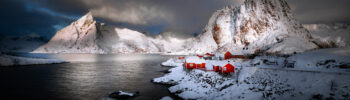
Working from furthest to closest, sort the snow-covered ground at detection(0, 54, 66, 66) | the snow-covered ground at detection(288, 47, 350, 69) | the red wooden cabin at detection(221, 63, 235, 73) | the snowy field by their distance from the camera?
the snow-covered ground at detection(0, 54, 66, 66) → the red wooden cabin at detection(221, 63, 235, 73) → the snow-covered ground at detection(288, 47, 350, 69) → the snowy field

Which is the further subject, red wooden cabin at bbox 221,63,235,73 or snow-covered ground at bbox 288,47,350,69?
red wooden cabin at bbox 221,63,235,73

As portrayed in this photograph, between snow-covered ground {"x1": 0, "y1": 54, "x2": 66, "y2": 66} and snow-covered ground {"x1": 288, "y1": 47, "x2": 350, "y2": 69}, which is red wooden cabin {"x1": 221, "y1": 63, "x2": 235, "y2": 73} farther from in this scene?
snow-covered ground {"x1": 0, "y1": 54, "x2": 66, "y2": 66}

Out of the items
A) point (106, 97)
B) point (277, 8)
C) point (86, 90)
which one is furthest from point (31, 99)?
point (277, 8)

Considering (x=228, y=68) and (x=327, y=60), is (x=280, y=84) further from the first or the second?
(x=327, y=60)

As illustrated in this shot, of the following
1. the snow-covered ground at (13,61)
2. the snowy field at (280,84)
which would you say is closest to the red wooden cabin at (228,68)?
the snowy field at (280,84)

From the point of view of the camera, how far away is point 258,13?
82062 mm

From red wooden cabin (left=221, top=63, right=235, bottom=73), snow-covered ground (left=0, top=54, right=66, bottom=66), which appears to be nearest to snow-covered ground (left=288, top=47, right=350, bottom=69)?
red wooden cabin (left=221, top=63, right=235, bottom=73)

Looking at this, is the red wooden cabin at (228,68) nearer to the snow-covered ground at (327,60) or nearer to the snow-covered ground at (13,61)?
the snow-covered ground at (327,60)

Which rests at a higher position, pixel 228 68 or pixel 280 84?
pixel 228 68

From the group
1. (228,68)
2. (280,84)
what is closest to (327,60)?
(280,84)

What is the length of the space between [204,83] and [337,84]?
13.0 metres

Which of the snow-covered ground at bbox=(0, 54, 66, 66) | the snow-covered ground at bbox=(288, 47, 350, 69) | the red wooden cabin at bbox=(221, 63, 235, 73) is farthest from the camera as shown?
the snow-covered ground at bbox=(0, 54, 66, 66)

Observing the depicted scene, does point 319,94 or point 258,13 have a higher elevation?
point 258,13

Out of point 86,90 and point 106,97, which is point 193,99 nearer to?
point 106,97
